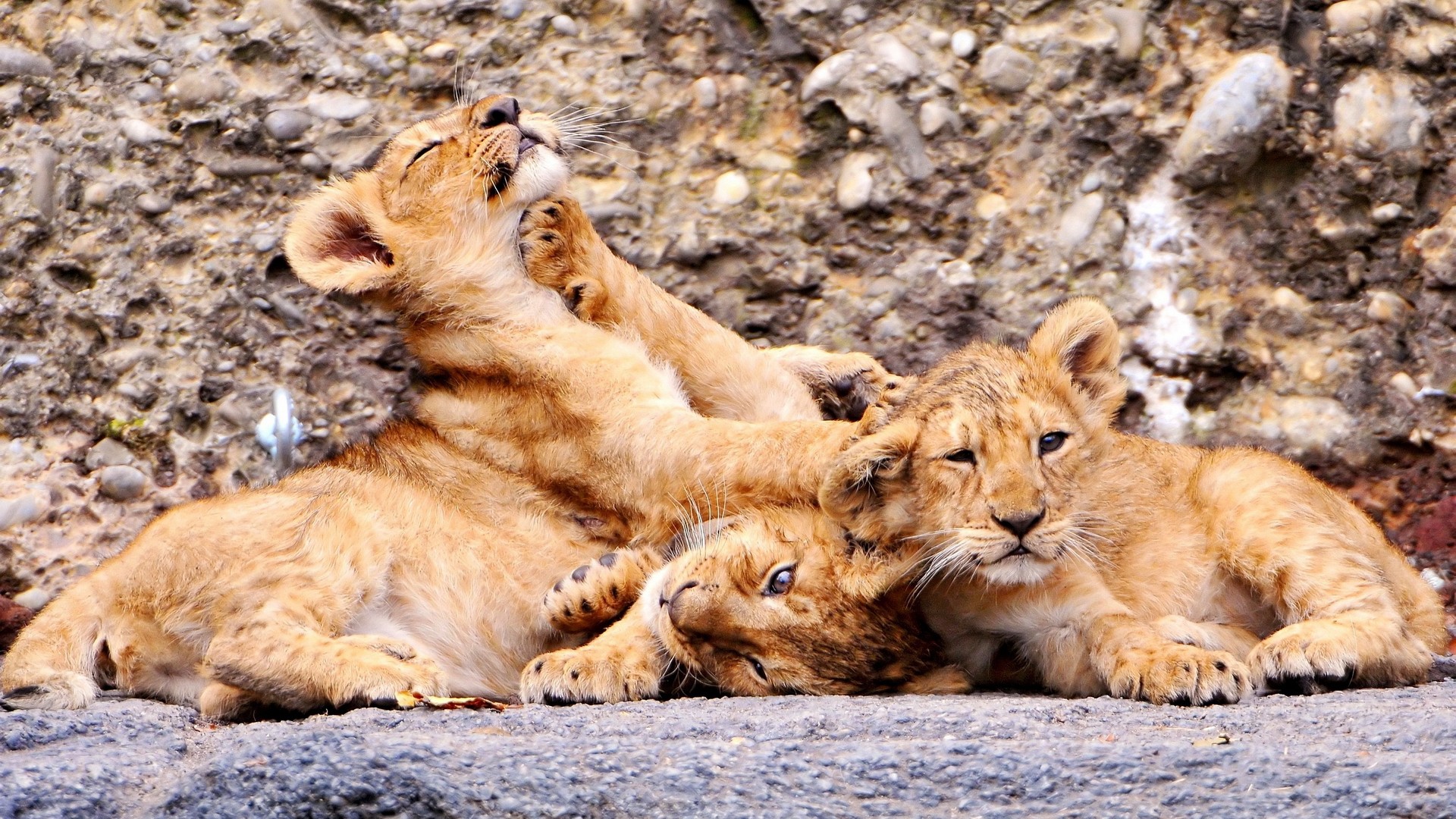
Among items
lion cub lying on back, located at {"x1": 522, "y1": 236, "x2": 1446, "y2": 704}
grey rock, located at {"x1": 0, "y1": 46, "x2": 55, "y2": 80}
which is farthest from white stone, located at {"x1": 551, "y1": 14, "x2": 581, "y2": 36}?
lion cub lying on back, located at {"x1": 522, "y1": 236, "x2": 1446, "y2": 704}

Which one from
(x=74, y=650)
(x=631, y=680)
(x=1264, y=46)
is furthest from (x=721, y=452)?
(x=1264, y=46)

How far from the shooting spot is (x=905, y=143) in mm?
7598

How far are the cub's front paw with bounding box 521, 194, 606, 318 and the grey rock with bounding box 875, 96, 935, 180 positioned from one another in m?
1.71

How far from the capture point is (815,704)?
4.63 meters

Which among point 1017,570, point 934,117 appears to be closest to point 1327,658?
point 1017,570

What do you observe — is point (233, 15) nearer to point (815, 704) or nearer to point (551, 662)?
point (551, 662)

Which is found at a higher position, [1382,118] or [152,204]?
[152,204]

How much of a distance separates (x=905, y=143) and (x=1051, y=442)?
2.72 m

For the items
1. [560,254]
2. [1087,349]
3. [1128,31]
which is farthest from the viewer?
[1128,31]

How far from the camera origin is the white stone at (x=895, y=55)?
25.0 ft

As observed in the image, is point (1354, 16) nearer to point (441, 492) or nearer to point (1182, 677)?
point (1182, 677)

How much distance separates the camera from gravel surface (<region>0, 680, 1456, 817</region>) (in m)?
3.19

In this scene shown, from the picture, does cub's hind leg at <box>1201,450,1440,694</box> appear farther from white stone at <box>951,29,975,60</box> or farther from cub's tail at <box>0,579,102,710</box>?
cub's tail at <box>0,579,102,710</box>

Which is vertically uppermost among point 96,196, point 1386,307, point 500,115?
point 500,115
